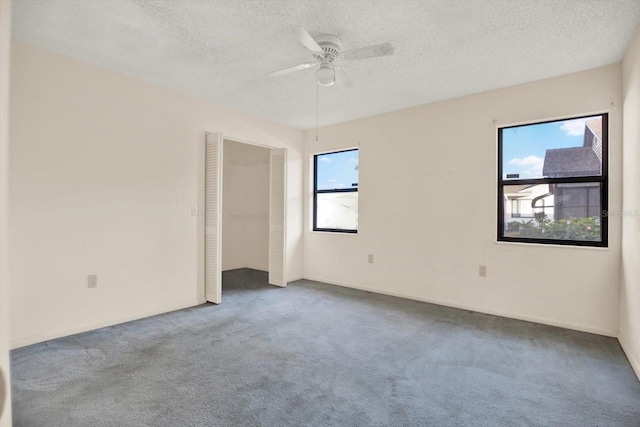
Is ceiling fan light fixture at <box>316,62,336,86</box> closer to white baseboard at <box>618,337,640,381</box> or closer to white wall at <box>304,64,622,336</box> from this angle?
white wall at <box>304,64,622,336</box>

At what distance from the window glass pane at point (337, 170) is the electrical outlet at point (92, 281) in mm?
3285

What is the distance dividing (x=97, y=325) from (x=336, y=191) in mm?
3447

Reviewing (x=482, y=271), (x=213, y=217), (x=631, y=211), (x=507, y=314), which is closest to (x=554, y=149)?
(x=631, y=211)

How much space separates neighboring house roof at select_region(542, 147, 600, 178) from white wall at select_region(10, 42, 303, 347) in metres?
3.88

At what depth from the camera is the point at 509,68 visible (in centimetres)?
299

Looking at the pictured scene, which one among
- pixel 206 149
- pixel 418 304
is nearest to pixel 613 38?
pixel 418 304

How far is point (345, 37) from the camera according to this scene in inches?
96.3

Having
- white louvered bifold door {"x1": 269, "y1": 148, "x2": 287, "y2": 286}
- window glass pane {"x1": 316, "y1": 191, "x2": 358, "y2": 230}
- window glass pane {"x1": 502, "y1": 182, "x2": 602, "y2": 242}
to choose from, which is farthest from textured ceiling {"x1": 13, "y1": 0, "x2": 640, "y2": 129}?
window glass pane {"x1": 316, "y1": 191, "x2": 358, "y2": 230}

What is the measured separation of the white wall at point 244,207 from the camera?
19.6ft

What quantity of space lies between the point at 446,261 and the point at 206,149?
10.8ft

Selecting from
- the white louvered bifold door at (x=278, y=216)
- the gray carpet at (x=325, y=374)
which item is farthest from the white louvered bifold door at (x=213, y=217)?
the white louvered bifold door at (x=278, y=216)

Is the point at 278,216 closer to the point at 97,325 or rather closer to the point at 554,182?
the point at 97,325

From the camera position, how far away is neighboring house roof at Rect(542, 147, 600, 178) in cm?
305

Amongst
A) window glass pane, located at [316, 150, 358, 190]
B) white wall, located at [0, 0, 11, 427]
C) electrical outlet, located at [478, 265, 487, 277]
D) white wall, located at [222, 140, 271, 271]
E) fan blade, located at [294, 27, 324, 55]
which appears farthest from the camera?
white wall, located at [222, 140, 271, 271]
